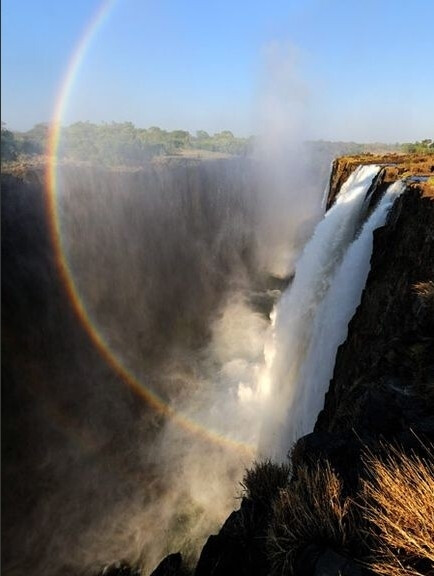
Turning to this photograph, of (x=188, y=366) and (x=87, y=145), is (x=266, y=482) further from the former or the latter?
(x=87, y=145)

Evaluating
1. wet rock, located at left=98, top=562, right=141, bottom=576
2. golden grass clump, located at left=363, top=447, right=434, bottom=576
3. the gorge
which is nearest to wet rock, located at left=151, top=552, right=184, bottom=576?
the gorge

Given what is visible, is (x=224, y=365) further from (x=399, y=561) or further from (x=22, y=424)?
(x=399, y=561)

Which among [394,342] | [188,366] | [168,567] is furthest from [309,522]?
[188,366]

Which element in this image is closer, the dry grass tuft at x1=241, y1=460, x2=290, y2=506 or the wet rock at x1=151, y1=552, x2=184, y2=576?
the dry grass tuft at x1=241, y1=460, x2=290, y2=506

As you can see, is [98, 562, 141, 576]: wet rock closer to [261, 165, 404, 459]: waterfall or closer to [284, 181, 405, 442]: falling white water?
[261, 165, 404, 459]: waterfall

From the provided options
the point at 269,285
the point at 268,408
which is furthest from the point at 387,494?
the point at 269,285

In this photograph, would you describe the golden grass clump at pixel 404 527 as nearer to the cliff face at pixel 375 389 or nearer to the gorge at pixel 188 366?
the gorge at pixel 188 366

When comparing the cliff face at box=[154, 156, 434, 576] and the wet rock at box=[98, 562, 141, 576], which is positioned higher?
the cliff face at box=[154, 156, 434, 576]
